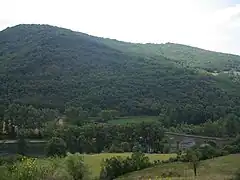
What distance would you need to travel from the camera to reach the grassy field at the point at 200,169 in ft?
224

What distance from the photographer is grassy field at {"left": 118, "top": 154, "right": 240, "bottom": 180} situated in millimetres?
68188

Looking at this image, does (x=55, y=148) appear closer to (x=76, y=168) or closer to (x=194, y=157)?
(x=76, y=168)

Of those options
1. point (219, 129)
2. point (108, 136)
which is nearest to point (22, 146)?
point (108, 136)

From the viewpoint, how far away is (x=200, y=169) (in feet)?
240

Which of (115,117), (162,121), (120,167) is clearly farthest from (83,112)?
(120,167)

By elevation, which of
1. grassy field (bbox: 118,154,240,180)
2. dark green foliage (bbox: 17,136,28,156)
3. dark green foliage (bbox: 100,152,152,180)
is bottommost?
dark green foliage (bbox: 17,136,28,156)

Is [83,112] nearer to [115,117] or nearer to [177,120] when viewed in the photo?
[115,117]

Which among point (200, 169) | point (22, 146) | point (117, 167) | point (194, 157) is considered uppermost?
point (194, 157)

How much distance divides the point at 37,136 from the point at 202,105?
78860 millimetres

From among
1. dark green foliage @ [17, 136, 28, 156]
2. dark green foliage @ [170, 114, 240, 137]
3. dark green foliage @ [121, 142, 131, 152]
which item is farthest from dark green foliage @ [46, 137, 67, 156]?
dark green foliage @ [170, 114, 240, 137]

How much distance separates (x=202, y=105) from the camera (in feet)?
608

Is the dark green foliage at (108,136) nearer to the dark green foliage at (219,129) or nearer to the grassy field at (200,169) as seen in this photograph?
the dark green foliage at (219,129)

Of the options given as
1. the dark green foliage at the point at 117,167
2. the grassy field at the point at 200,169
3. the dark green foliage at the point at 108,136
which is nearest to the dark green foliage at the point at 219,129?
the dark green foliage at the point at 108,136

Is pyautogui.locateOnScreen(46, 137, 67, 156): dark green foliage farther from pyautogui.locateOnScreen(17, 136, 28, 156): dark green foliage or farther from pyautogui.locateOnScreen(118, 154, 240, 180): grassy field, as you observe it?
pyautogui.locateOnScreen(118, 154, 240, 180): grassy field
